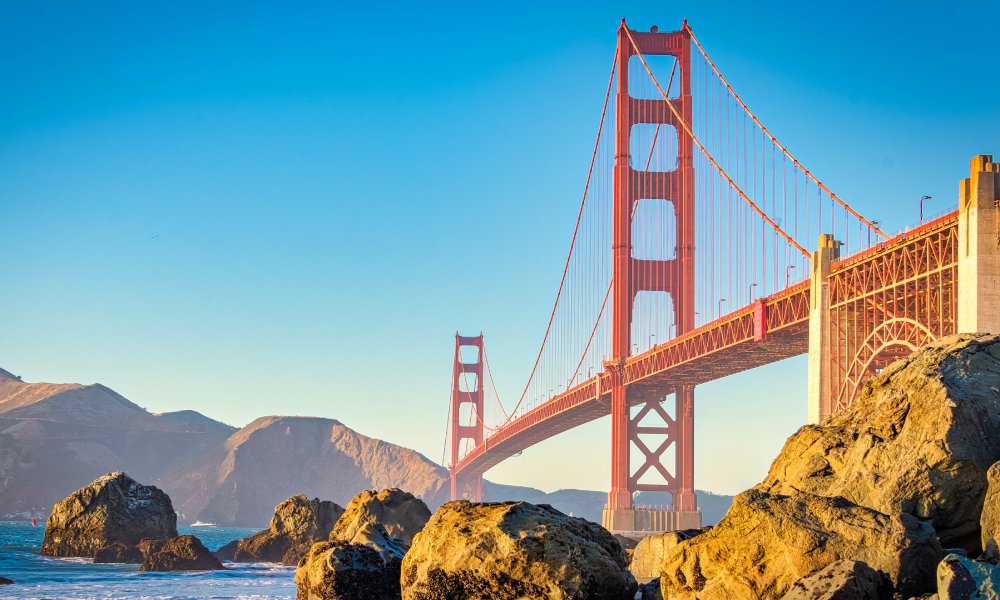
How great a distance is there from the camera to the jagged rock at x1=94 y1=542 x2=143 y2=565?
139 ft

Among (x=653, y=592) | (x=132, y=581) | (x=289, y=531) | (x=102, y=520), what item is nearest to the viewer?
(x=653, y=592)

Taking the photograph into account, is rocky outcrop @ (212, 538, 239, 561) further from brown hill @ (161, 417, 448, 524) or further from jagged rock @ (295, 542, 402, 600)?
brown hill @ (161, 417, 448, 524)

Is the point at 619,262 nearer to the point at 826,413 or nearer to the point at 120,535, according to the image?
the point at 826,413

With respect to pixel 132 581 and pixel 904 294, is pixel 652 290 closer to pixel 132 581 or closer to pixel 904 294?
pixel 904 294

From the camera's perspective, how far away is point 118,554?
42719mm

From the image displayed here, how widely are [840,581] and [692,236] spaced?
4819 centimetres

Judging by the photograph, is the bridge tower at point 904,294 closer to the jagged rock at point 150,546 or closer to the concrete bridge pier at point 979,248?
the concrete bridge pier at point 979,248

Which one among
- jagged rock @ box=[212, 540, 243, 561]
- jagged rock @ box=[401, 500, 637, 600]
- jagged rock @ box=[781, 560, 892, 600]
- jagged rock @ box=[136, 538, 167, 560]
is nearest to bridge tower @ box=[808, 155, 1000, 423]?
jagged rock @ box=[401, 500, 637, 600]

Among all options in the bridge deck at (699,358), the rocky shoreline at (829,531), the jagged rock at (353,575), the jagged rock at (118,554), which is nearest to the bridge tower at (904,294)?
the bridge deck at (699,358)

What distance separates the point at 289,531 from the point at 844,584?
36535 millimetres

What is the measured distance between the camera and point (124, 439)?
7274 inches

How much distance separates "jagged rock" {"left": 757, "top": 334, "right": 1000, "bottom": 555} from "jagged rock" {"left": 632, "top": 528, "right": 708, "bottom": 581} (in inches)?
96.2

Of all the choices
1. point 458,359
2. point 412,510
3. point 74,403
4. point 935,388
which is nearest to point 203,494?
point 74,403

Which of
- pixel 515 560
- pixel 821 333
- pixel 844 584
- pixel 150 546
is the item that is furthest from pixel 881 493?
pixel 150 546
